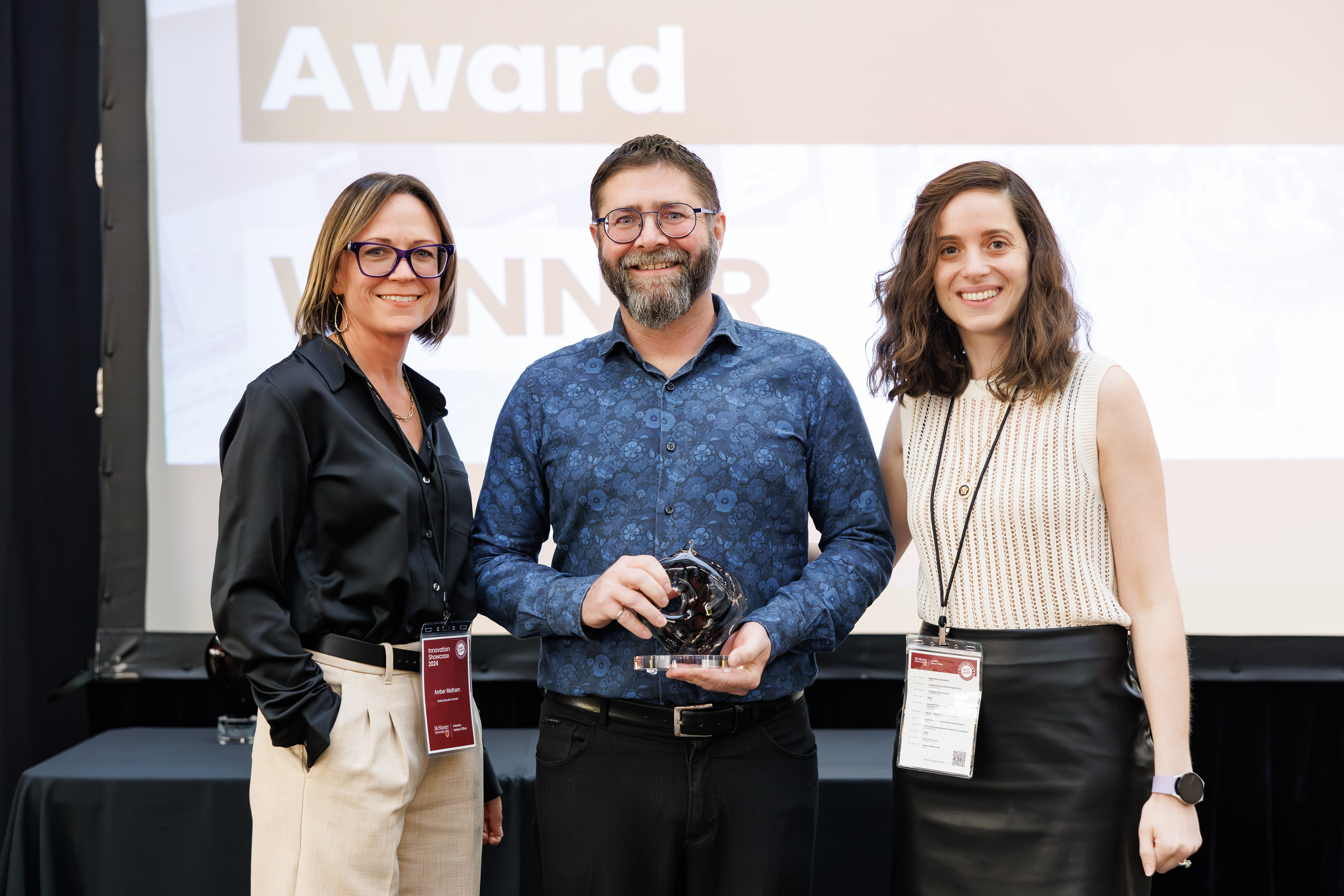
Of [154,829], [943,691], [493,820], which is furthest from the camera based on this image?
[154,829]

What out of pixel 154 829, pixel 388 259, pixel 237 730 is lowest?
pixel 154 829

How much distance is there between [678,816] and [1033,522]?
2.45 feet

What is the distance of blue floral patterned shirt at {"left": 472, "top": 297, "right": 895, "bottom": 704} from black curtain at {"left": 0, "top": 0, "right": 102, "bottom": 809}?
2.10m

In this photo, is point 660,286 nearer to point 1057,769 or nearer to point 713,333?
point 713,333

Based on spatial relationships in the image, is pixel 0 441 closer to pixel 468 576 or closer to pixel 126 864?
pixel 126 864

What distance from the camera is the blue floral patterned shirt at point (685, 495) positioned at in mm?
1609

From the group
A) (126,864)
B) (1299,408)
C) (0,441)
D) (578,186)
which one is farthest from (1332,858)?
(0,441)

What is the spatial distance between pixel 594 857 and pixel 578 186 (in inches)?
82.9

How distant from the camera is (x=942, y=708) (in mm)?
1531

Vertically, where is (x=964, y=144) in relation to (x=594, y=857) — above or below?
above

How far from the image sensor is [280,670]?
1.47 m

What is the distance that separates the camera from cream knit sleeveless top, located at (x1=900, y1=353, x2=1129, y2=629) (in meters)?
1.51

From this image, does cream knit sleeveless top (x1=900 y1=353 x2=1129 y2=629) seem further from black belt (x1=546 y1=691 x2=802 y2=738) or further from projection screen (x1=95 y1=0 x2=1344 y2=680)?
projection screen (x1=95 y1=0 x2=1344 y2=680)

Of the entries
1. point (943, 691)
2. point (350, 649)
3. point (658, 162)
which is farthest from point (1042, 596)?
point (350, 649)
